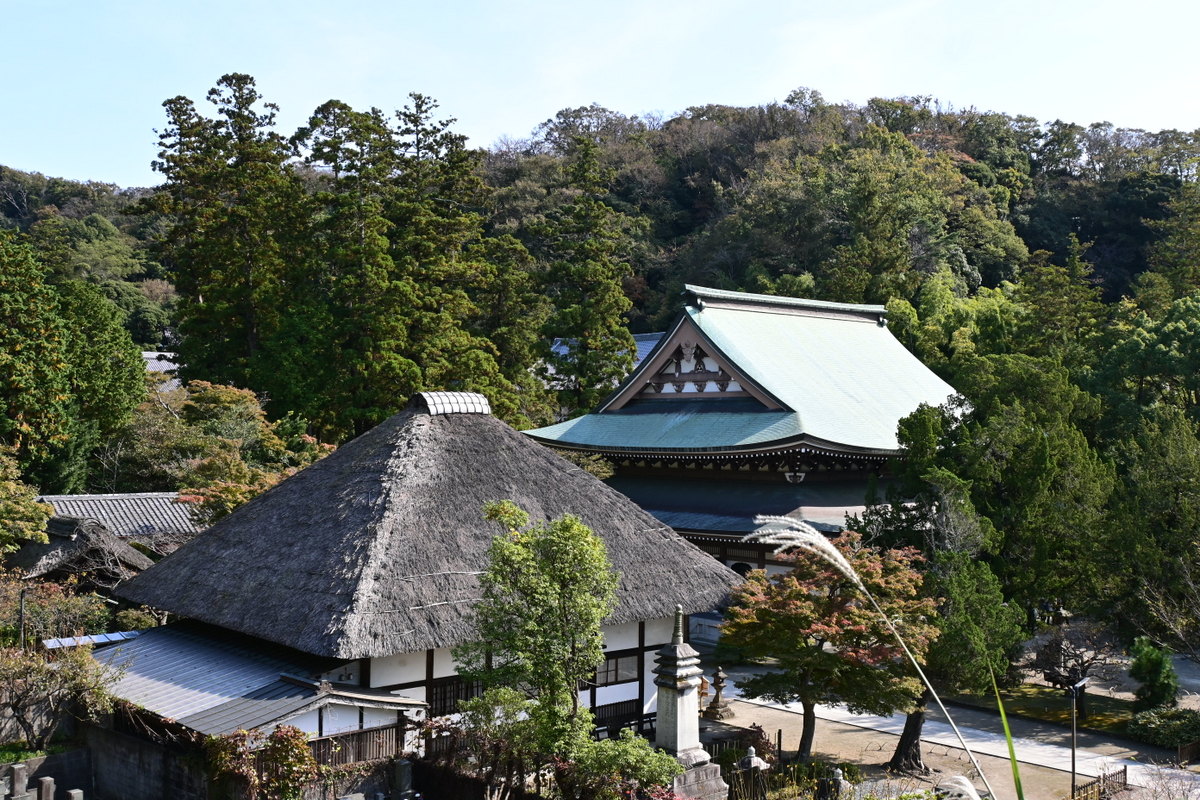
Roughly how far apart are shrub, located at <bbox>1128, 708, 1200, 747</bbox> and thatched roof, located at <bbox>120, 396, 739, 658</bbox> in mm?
6356

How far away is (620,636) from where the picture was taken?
1479 centimetres

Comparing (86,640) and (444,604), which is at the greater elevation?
(444,604)

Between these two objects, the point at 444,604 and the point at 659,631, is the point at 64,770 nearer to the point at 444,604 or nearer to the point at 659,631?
the point at 444,604

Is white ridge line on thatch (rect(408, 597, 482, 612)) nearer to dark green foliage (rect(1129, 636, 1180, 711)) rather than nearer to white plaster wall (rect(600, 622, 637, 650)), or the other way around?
white plaster wall (rect(600, 622, 637, 650))

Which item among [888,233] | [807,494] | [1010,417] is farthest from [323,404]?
[888,233]

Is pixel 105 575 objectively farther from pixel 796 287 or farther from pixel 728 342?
pixel 796 287

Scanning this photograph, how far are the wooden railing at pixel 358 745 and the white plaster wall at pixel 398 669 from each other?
0.66 m

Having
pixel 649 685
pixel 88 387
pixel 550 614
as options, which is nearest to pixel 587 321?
pixel 88 387

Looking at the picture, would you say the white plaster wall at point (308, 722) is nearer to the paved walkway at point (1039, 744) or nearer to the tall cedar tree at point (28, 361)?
the paved walkway at point (1039, 744)

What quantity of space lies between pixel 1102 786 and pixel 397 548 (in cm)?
918

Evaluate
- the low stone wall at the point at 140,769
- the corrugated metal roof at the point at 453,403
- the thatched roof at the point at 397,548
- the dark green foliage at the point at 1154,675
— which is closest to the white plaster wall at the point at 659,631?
the thatched roof at the point at 397,548

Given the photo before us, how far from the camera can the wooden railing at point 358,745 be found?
11766 millimetres

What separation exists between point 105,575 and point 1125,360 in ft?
74.2

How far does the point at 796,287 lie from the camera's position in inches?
1742
